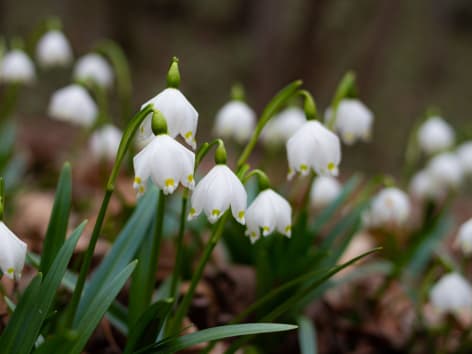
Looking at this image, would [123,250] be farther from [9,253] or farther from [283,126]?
[283,126]

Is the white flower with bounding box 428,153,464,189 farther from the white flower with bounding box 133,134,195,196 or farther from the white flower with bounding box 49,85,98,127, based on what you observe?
the white flower with bounding box 133,134,195,196

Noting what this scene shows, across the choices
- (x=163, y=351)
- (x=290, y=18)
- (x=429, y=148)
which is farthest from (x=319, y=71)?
(x=163, y=351)

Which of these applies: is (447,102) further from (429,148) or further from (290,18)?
(429,148)

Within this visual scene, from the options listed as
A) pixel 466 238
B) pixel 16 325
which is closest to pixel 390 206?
pixel 466 238

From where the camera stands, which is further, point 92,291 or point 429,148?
point 429,148

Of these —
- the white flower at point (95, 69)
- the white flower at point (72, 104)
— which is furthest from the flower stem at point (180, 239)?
the white flower at point (95, 69)

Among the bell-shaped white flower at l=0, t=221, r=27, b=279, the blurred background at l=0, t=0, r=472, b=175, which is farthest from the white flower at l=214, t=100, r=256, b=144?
the blurred background at l=0, t=0, r=472, b=175
